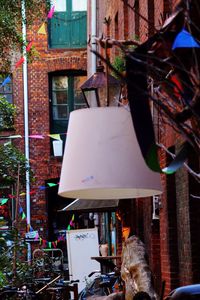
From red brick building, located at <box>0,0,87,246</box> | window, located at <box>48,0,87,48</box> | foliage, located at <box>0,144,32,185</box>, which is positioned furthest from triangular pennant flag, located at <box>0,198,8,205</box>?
foliage, located at <box>0,144,32,185</box>

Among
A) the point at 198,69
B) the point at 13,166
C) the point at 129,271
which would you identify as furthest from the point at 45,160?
the point at 198,69

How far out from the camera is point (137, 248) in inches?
362

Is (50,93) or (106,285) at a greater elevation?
(50,93)

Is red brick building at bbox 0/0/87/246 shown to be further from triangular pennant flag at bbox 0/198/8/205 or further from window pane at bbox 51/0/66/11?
triangular pennant flag at bbox 0/198/8/205

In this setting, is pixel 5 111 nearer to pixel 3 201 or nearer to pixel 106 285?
pixel 106 285

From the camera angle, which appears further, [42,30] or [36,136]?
[42,30]

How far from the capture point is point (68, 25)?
28.5 m

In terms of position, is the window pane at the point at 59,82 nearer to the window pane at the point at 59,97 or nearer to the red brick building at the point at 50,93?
the red brick building at the point at 50,93

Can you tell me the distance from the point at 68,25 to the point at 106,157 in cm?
2347

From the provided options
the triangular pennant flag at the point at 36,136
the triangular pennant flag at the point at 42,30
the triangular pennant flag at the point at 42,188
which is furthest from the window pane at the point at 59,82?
the triangular pennant flag at the point at 42,188

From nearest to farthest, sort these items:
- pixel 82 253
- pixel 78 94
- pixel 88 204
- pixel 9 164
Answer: pixel 88 204 → pixel 9 164 → pixel 82 253 → pixel 78 94

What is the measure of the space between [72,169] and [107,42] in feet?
4.49

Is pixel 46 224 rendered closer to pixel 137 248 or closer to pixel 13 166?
pixel 13 166

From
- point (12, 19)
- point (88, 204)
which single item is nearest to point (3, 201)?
point (12, 19)
